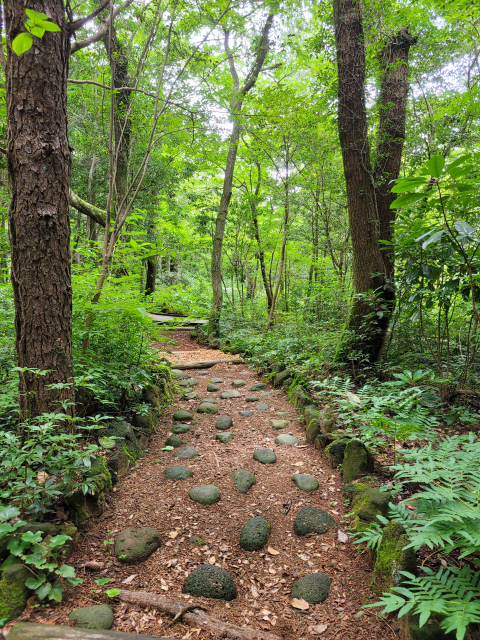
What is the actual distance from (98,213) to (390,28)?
22.0 feet

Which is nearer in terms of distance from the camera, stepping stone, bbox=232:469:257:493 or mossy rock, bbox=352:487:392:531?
mossy rock, bbox=352:487:392:531

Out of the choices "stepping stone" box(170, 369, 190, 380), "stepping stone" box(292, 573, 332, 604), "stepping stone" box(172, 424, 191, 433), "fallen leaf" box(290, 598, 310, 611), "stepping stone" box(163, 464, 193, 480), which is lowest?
"fallen leaf" box(290, 598, 310, 611)

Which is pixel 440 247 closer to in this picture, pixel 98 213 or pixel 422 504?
pixel 422 504

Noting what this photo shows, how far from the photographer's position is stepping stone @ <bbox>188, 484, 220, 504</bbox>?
2619 millimetres

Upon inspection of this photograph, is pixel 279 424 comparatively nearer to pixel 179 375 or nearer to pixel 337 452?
pixel 337 452

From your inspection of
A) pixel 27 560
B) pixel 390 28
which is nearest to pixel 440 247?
pixel 27 560

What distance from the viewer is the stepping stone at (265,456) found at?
10.5 ft

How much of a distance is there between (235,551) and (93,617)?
0.93 m

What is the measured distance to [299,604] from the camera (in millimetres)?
1809

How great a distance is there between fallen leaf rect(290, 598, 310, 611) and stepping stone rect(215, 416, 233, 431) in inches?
86.3

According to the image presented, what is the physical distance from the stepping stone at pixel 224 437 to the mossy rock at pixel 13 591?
7.30 ft

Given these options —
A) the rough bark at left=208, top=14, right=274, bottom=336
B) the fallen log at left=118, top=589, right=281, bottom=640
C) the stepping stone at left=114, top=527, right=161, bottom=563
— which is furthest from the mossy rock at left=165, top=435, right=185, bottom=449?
the rough bark at left=208, top=14, right=274, bottom=336

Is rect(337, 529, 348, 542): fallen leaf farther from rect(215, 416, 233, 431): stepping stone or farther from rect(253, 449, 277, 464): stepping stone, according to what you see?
rect(215, 416, 233, 431): stepping stone

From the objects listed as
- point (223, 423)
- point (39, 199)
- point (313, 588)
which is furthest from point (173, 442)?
point (39, 199)
